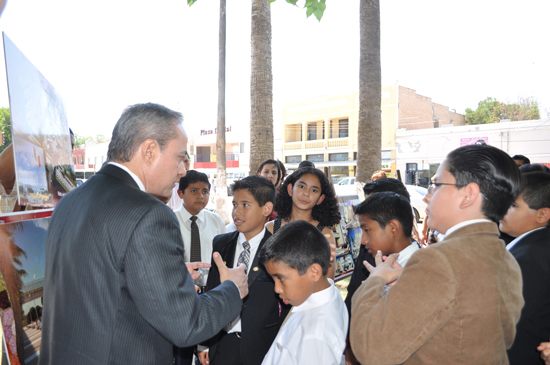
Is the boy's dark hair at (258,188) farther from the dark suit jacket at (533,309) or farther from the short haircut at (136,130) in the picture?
the dark suit jacket at (533,309)

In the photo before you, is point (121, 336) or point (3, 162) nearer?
point (121, 336)

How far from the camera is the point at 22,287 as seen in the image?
1.97m

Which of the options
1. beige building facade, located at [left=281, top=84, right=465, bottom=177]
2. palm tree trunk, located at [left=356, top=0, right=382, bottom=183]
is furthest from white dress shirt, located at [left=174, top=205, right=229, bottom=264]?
beige building facade, located at [left=281, top=84, right=465, bottom=177]

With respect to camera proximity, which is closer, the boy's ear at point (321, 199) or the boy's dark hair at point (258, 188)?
the boy's dark hair at point (258, 188)

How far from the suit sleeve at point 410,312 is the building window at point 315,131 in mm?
34096

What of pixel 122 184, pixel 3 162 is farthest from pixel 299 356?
pixel 3 162

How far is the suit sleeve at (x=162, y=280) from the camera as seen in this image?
1.43 m

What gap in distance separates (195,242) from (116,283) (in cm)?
293

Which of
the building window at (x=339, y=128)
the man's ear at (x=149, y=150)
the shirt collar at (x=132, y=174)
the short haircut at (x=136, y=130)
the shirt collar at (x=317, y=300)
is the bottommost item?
the shirt collar at (x=317, y=300)

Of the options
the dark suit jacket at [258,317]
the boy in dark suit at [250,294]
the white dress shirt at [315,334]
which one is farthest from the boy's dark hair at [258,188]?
the white dress shirt at [315,334]

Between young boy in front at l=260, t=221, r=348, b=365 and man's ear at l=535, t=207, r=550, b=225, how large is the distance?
4.89 ft

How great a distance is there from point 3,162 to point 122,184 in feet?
4.46

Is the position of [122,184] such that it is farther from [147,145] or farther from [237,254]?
[237,254]

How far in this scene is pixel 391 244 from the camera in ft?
8.16
